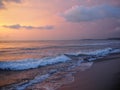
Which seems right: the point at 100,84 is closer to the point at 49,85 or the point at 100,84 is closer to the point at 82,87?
the point at 82,87

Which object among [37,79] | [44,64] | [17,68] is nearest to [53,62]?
[44,64]

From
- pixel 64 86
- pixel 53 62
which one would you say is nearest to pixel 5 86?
pixel 64 86

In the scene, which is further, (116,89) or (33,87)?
(33,87)

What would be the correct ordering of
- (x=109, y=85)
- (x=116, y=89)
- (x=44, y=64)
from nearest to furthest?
(x=116, y=89)
(x=109, y=85)
(x=44, y=64)

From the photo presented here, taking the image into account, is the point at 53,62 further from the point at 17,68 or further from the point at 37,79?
the point at 37,79

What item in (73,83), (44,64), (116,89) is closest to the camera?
(116,89)

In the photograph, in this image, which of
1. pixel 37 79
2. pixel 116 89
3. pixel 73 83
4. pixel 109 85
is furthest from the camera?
pixel 37 79

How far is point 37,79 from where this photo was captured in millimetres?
4473

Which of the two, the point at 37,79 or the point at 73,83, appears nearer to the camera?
the point at 73,83

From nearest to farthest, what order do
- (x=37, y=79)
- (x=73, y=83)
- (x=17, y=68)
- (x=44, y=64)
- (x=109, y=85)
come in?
(x=109, y=85) < (x=73, y=83) < (x=37, y=79) < (x=17, y=68) < (x=44, y=64)

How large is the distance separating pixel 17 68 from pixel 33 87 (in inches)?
118

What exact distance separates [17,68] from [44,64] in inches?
43.6

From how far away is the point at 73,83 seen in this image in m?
3.87

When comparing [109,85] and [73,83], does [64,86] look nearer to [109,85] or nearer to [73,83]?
[73,83]
